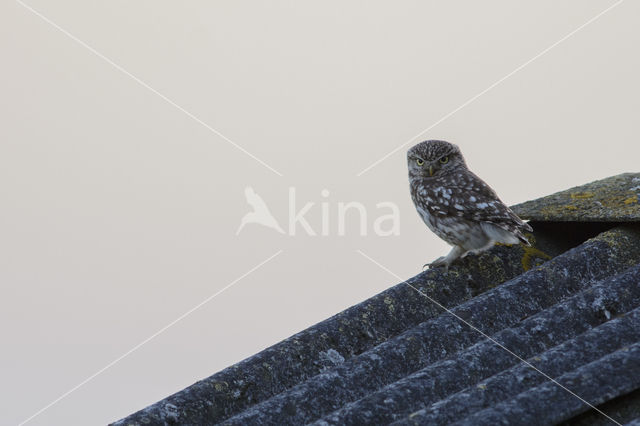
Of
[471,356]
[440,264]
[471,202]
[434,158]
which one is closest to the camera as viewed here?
[471,356]

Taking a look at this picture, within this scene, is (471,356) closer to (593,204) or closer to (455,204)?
(593,204)

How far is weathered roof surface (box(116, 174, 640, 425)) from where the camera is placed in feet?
11.9

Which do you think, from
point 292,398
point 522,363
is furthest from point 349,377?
point 522,363

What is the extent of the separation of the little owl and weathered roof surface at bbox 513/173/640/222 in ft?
0.76

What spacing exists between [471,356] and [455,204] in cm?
256

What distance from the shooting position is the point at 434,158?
23.5 feet

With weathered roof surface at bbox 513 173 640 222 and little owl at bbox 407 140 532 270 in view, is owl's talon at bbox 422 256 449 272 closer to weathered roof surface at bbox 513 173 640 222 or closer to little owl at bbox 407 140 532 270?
little owl at bbox 407 140 532 270

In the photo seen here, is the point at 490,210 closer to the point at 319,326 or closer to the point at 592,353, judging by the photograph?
the point at 319,326

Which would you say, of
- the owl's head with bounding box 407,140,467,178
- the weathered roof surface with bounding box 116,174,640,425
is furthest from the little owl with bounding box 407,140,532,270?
the weathered roof surface with bounding box 116,174,640,425

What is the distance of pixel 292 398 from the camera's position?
168 inches

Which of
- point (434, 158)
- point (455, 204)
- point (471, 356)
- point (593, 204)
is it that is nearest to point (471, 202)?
point (455, 204)

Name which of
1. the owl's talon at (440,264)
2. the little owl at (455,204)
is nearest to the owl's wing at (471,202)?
the little owl at (455,204)

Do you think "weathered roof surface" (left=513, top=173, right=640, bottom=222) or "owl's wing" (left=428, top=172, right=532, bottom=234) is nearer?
"weathered roof surface" (left=513, top=173, right=640, bottom=222)

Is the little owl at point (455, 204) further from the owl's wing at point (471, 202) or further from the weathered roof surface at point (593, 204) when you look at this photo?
the weathered roof surface at point (593, 204)
